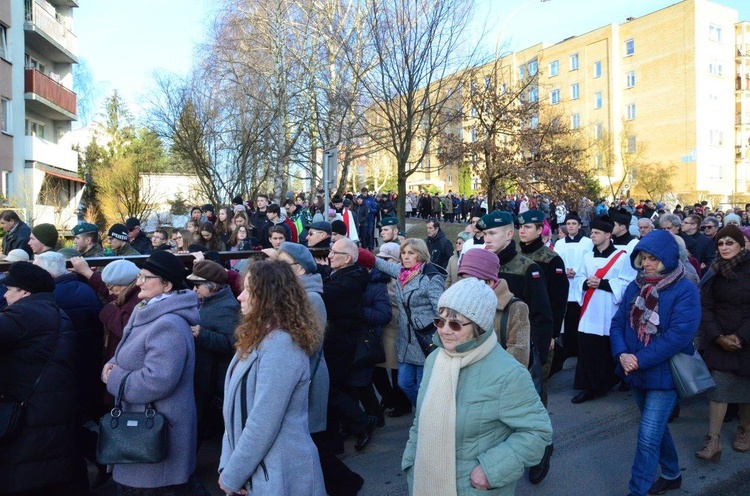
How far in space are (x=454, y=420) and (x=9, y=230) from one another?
28.0ft

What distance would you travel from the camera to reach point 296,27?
2673cm

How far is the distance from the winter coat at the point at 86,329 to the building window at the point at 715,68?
188 feet

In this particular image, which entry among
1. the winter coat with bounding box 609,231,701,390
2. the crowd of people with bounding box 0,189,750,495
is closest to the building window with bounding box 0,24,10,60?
the crowd of people with bounding box 0,189,750,495

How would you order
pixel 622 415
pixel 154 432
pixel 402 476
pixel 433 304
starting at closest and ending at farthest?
pixel 154 432 < pixel 402 476 < pixel 433 304 < pixel 622 415

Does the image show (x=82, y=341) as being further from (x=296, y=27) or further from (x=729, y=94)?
(x=729, y=94)

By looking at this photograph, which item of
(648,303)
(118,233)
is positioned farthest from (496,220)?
(118,233)

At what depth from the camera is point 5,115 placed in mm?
27656

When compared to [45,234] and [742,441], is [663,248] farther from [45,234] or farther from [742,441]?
[45,234]

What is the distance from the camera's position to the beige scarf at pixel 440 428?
290 centimetres

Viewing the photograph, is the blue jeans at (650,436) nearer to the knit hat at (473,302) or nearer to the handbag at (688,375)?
the handbag at (688,375)

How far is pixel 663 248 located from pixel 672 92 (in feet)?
178

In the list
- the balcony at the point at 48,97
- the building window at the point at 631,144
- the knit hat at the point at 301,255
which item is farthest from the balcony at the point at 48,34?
the building window at the point at 631,144

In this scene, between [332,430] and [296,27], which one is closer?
[332,430]

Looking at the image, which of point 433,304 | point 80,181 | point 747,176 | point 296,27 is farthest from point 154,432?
point 747,176
